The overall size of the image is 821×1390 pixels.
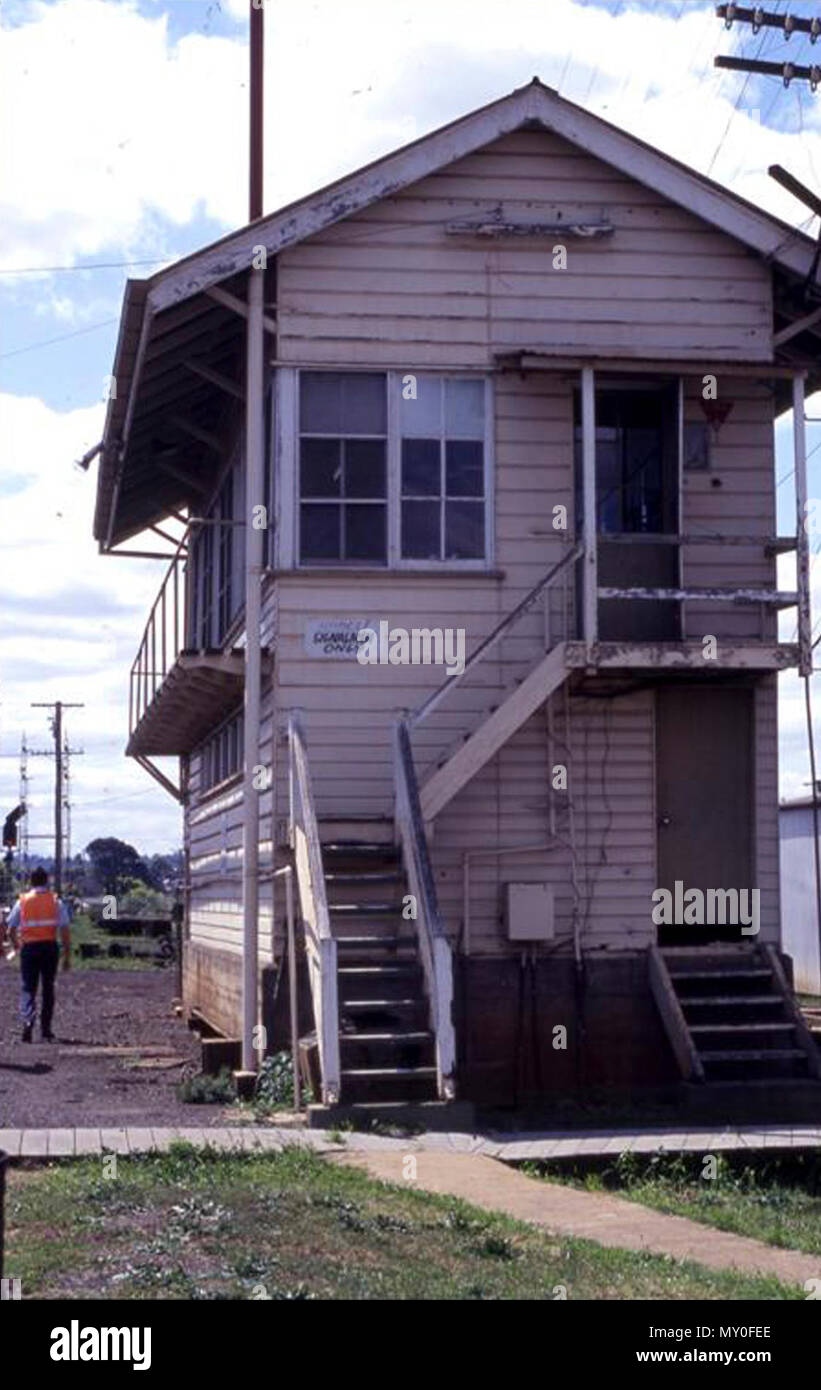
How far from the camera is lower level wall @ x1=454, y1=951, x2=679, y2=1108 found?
1630 centimetres

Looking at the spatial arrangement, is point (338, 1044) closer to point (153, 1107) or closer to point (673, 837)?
point (153, 1107)

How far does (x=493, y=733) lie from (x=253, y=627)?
2170 mm

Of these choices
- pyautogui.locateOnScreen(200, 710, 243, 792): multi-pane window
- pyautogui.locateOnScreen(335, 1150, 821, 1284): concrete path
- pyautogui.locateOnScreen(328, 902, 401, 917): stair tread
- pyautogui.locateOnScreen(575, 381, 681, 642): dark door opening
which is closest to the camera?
pyautogui.locateOnScreen(335, 1150, 821, 1284): concrete path

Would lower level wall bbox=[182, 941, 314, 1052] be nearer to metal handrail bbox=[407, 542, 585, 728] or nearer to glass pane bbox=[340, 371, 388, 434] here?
metal handrail bbox=[407, 542, 585, 728]

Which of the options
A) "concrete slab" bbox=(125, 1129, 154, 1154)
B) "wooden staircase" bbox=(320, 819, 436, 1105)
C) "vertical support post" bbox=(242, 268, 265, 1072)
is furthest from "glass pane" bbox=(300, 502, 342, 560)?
"concrete slab" bbox=(125, 1129, 154, 1154)

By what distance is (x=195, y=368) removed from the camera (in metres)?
18.0

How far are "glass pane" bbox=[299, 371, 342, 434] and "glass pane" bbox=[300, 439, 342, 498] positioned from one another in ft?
0.36

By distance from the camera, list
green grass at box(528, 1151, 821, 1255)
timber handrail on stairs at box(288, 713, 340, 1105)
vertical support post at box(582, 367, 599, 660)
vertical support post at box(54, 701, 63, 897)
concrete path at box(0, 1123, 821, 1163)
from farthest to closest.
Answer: vertical support post at box(54, 701, 63, 897) < vertical support post at box(582, 367, 599, 660) < timber handrail on stairs at box(288, 713, 340, 1105) < concrete path at box(0, 1123, 821, 1163) < green grass at box(528, 1151, 821, 1255)

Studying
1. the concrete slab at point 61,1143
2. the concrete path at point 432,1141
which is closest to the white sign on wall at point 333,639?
the concrete path at point 432,1141

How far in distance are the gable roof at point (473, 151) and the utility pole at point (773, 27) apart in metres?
4.89

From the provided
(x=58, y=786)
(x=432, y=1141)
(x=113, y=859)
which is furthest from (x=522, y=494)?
(x=113, y=859)

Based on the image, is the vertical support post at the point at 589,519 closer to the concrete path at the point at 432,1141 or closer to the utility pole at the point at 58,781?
the concrete path at the point at 432,1141

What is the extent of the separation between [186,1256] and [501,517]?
Answer: 9.17m
